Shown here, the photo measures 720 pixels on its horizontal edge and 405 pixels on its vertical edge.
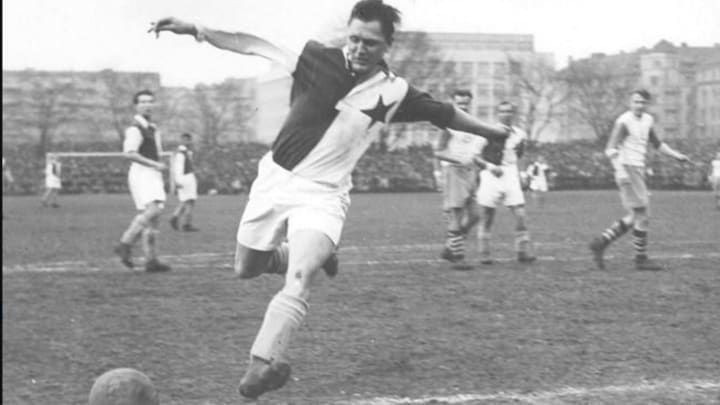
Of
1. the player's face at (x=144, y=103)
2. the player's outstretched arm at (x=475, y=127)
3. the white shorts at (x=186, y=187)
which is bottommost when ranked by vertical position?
the white shorts at (x=186, y=187)

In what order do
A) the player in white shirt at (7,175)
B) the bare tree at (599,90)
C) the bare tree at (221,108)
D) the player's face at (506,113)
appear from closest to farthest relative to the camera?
the player's face at (506,113), the player in white shirt at (7,175), the bare tree at (221,108), the bare tree at (599,90)

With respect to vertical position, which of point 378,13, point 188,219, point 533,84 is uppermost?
point 533,84

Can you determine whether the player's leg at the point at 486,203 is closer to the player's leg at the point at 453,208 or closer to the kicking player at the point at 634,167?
the player's leg at the point at 453,208

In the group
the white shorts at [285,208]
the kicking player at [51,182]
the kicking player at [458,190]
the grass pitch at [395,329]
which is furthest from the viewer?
the kicking player at [51,182]

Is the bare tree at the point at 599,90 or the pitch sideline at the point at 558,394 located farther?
the bare tree at the point at 599,90

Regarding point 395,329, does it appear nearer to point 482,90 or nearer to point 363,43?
point 363,43

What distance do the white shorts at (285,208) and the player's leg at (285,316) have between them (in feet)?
0.30

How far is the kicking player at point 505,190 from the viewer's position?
→ 480 inches

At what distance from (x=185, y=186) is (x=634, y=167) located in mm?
10459

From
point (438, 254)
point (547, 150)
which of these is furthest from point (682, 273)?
point (547, 150)

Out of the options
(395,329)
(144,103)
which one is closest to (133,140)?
(144,103)

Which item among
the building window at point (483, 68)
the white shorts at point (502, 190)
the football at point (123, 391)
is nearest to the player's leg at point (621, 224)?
the white shorts at point (502, 190)

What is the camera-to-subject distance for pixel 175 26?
512 centimetres

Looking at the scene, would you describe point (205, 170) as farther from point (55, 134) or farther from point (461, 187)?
point (461, 187)
